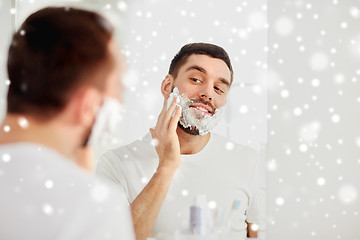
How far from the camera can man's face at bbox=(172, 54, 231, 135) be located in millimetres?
889

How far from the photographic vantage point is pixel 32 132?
61cm

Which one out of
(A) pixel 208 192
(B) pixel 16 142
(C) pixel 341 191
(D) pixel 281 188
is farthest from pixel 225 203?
(B) pixel 16 142

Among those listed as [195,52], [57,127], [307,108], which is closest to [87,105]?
[57,127]

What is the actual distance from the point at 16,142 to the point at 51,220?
144mm

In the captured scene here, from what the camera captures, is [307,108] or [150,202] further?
[307,108]

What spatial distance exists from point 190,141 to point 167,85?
15 cm

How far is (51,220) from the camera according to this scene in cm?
57

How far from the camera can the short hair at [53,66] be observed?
65 cm

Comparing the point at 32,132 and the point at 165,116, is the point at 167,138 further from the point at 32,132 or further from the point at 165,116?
the point at 32,132

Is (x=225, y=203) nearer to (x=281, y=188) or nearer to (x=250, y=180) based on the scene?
(x=250, y=180)

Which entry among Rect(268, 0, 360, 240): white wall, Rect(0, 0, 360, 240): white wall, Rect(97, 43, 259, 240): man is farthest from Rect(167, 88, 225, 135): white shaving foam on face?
Rect(268, 0, 360, 240): white wall

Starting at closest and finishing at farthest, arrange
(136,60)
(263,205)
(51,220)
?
(51,220) < (136,60) < (263,205)

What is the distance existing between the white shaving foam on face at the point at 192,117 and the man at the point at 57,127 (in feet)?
0.51

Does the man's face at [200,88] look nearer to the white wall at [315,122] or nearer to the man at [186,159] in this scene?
the man at [186,159]
